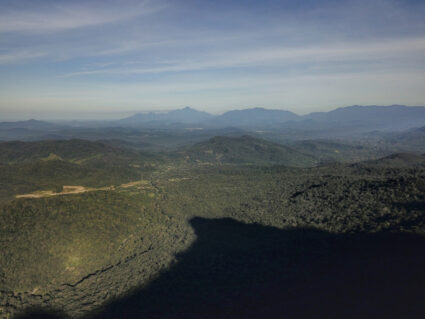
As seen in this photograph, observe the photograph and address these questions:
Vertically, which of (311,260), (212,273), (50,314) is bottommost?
→ (50,314)

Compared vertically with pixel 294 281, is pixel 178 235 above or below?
below

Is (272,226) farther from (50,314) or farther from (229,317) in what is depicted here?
(50,314)

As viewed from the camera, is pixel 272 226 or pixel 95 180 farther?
pixel 95 180

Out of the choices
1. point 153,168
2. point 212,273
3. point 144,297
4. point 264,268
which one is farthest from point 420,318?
point 153,168

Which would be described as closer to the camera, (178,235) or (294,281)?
(294,281)

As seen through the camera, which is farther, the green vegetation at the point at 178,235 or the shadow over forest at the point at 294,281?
the green vegetation at the point at 178,235

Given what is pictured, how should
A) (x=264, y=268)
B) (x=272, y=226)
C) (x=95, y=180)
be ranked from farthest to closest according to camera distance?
(x=95, y=180)
(x=272, y=226)
(x=264, y=268)

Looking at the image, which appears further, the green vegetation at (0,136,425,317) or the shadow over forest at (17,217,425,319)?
the green vegetation at (0,136,425,317)

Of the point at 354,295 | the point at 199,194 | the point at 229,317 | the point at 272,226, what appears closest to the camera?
the point at 354,295
